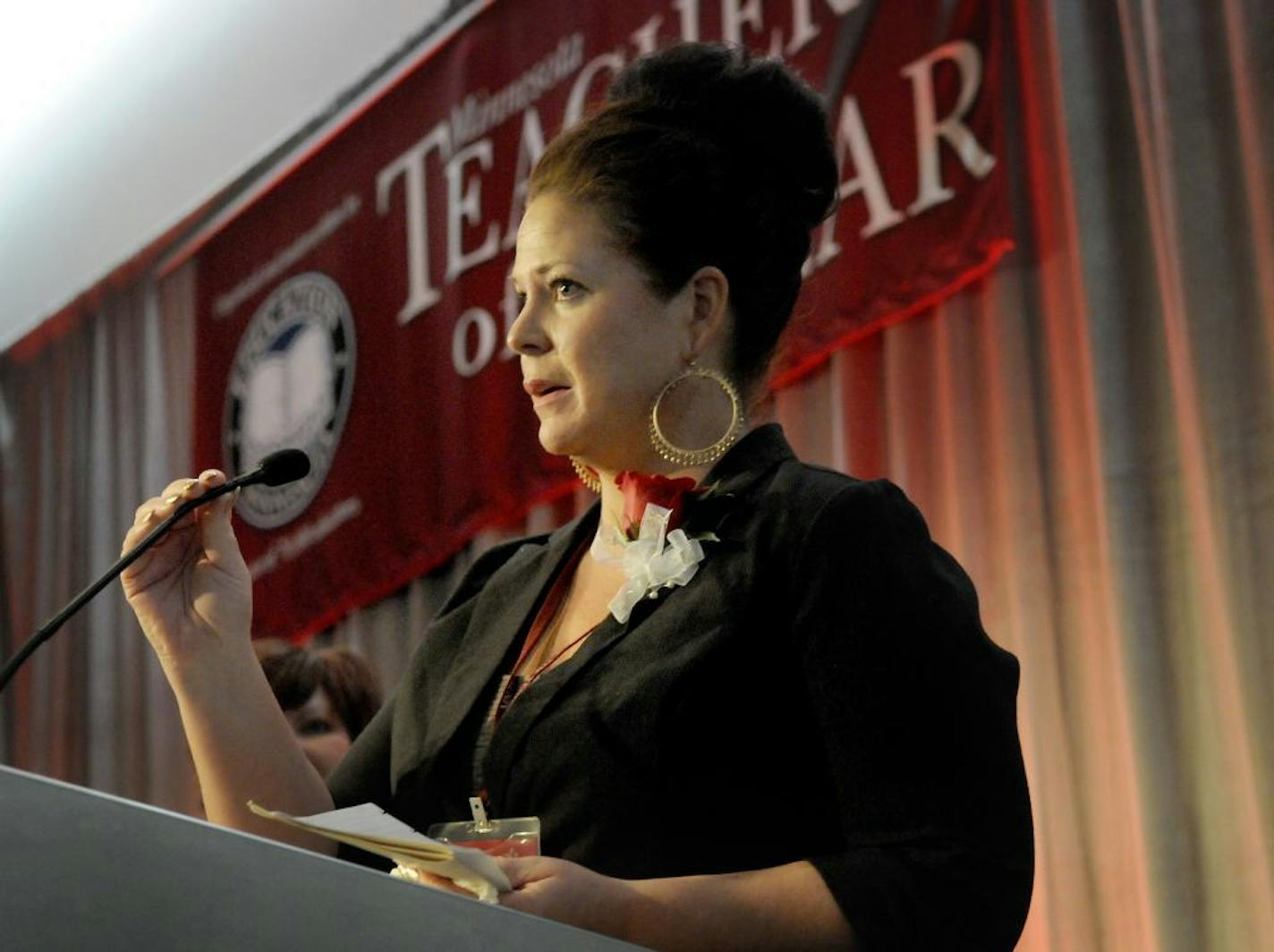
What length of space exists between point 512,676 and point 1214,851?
51.1 inches

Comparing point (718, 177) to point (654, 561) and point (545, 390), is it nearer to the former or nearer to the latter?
point (545, 390)

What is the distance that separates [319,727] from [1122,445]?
1389 millimetres

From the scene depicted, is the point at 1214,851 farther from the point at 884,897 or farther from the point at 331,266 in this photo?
the point at 331,266

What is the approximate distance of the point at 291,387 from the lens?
4305 millimetres

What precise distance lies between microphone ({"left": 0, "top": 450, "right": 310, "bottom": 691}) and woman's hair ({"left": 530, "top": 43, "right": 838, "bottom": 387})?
0.30m

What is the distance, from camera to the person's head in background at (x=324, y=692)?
3.03 m

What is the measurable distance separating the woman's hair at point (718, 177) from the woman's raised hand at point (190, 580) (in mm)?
377

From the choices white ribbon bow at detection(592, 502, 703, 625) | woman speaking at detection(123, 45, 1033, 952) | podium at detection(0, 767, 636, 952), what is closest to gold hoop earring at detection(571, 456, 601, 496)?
woman speaking at detection(123, 45, 1033, 952)

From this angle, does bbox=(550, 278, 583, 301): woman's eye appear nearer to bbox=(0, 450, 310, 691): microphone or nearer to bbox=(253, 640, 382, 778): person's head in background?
bbox=(0, 450, 310, 691): microphone

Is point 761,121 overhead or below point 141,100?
below

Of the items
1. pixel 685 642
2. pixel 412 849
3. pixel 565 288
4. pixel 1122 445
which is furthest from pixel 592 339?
pixel 1122 445

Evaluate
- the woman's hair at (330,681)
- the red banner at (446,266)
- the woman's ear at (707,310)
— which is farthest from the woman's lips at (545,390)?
the woman's hair at (330,681)

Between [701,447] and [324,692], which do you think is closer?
[701,447]

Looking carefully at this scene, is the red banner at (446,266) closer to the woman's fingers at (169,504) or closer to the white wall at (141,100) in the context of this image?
the white wall at (141,100)
